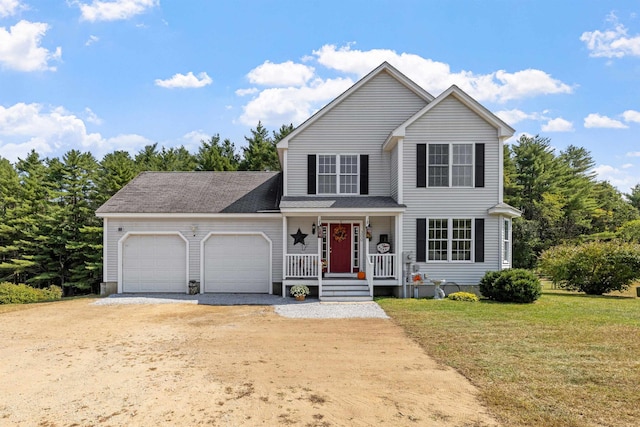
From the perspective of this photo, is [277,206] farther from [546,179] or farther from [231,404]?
[546,179]

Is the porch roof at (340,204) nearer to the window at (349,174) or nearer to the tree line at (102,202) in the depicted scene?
the window at (349,174)

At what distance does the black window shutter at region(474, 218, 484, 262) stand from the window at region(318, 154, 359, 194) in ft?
15.4

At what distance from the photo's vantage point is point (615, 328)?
900 cm

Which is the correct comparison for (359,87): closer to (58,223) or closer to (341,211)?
(341,211)

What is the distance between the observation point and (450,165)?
14.4 metres

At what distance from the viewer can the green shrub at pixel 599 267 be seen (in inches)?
622

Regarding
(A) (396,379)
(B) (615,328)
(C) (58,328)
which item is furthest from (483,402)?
(C) (58,328)

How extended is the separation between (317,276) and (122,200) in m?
8.36

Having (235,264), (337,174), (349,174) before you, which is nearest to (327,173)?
(337,174)

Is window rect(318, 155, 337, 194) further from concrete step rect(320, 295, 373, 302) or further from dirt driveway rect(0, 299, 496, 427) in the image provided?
dirt driveway rect(0, 299, 496, 427)

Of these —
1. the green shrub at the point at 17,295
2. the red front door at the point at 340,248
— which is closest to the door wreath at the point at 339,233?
the red front door at the point at 340,248

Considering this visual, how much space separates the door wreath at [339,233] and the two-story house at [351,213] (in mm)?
88

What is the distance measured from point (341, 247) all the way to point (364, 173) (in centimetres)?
306

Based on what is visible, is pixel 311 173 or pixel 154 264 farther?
pixel 311 173
